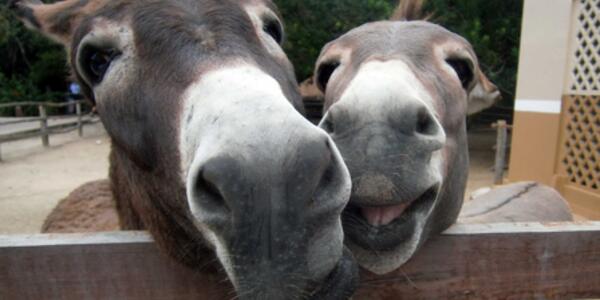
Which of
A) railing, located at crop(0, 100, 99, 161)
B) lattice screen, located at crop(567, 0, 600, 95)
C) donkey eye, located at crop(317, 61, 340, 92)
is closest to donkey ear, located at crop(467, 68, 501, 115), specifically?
donkey eye, located at crop(317, 61, 340, 92)

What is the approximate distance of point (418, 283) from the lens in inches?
62.5

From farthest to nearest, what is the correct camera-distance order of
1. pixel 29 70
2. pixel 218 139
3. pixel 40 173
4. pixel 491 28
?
pixel 29 70 < pixel 40 173 < pixel 491 28 < pixel 218 139

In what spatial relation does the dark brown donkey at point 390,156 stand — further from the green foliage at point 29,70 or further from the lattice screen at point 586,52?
the green foliage at point 29,70

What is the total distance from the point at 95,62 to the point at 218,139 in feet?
2.51

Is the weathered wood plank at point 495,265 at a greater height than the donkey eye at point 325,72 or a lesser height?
lesser

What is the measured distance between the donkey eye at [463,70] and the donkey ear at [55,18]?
1641mm

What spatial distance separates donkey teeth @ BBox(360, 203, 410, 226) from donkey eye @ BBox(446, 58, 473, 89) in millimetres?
918

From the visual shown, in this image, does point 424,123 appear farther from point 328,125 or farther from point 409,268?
point 409,268

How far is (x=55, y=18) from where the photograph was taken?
1.79m

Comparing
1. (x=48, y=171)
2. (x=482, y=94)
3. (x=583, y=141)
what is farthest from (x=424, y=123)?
(x=48, y=171)

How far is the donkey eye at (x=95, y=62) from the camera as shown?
1452 millimetres

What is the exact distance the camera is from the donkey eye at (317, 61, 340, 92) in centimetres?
235

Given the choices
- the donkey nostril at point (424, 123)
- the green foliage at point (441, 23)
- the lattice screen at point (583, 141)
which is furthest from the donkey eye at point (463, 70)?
the green foliage at point (441, 23)

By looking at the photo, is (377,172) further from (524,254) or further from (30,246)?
(30,246)
